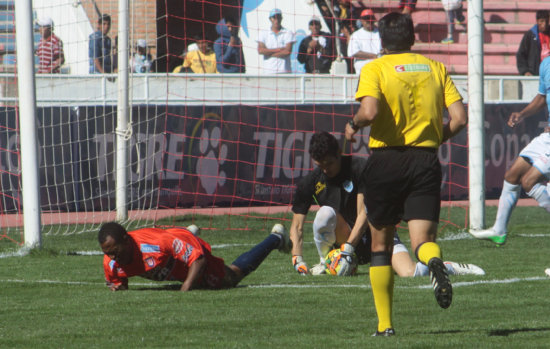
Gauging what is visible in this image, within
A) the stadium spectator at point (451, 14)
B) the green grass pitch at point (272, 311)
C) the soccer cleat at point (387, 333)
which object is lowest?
the green grass pitch at point (272, 311)

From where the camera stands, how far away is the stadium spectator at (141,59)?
17344mm

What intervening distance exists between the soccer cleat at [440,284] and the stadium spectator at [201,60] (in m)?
12.4

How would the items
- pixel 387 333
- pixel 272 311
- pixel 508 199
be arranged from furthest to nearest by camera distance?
pixel 508 199 < pixel 272 311 < pixel 387 333

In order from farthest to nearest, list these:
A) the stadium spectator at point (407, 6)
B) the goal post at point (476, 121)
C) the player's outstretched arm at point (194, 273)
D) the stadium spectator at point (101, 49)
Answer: the stadium spectator at point (407, 6) < the stadium spectator at point (101, 49) < the goal post at point (476, 121) < the player's outstretched arm at point (194, 273)

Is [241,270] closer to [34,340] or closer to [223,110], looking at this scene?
[34,340]

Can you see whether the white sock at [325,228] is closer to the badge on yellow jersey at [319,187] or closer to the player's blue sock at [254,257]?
the badge on yellow jersey at [319,187]

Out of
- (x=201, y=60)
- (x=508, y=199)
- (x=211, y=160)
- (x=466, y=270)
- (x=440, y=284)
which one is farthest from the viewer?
(x=201, y=60)

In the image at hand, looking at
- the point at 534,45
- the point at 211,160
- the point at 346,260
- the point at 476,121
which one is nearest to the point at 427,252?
the point at 346,260

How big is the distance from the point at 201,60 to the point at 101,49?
1850mm

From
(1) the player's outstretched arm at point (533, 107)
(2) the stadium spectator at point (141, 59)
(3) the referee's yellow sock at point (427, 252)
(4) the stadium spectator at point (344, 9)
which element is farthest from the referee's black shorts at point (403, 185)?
(4) the stadium spectator at point (344, 9)

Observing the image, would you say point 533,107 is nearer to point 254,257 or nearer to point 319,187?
point 319,187

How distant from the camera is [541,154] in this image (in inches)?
372

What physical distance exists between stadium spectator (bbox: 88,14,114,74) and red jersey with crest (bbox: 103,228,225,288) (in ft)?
26.8

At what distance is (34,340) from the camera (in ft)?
17.3
